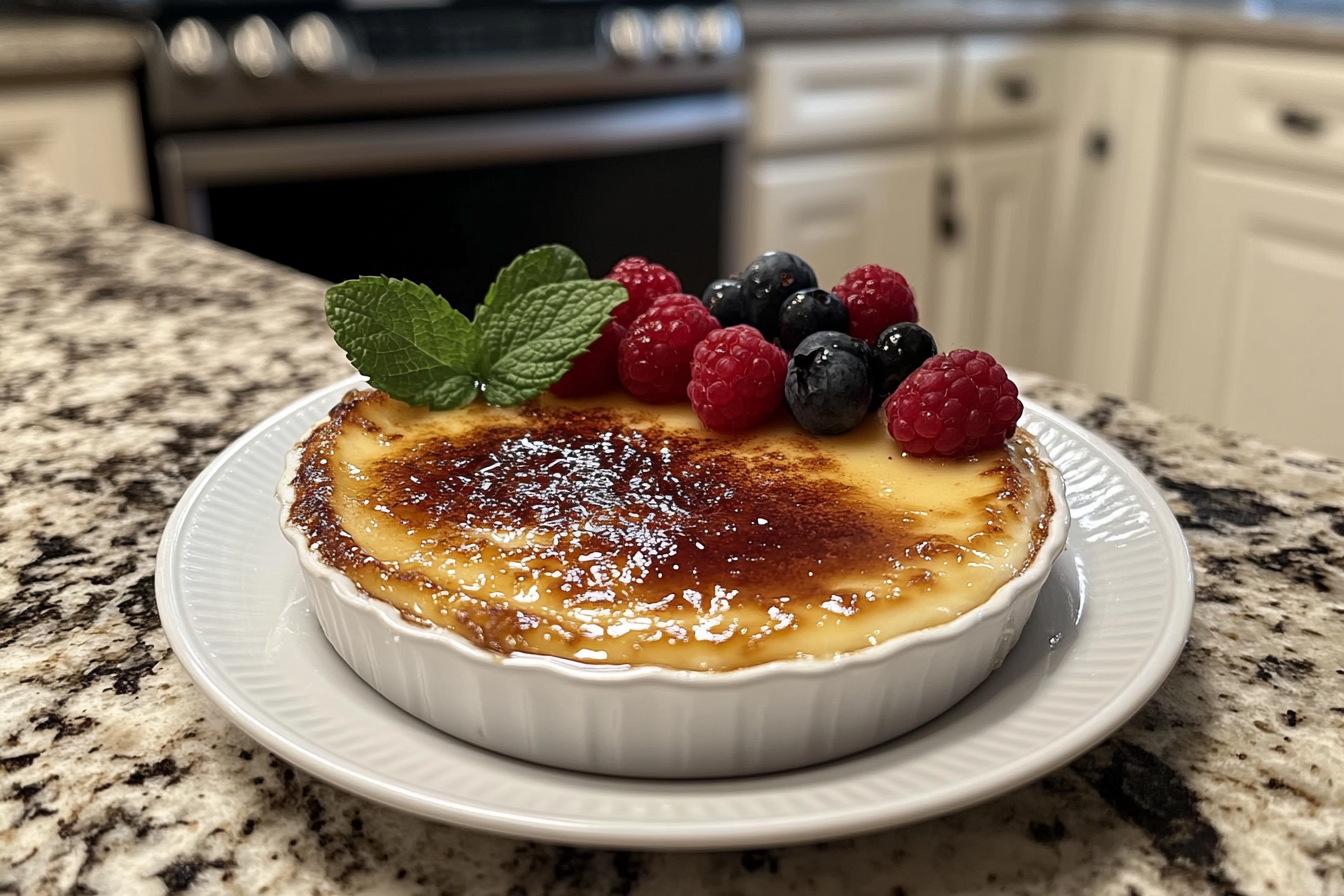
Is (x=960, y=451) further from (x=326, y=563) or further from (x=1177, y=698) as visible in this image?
(x=326, y=563)

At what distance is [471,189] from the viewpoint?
2.28m

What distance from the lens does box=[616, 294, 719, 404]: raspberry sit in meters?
0.77

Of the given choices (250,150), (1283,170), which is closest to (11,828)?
(250,150)

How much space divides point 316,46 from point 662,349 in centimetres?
164

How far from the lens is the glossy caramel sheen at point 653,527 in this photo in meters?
0.54

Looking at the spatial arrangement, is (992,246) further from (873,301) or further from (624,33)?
(873,301)

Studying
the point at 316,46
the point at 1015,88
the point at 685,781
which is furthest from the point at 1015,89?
the point at 685,781

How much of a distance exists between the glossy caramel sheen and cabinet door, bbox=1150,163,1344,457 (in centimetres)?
177

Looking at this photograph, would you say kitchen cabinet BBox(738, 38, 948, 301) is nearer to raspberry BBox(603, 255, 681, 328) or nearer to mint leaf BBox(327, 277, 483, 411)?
raspberry BBox(603, 255, 681, 328)

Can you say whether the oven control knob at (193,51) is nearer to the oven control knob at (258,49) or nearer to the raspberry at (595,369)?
the oven control knob at (258,49)

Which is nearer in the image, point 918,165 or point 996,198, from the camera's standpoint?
point 918,165

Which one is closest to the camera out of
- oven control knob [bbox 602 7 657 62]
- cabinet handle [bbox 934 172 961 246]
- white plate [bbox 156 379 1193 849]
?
white plate [bbox 156 379 1193 849]

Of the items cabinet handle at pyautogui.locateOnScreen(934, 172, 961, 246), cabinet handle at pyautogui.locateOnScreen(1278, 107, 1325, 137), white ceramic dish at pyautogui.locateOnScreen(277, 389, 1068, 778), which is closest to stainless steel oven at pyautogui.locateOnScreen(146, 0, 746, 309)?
cabinet handle at pyautogui.locateOnScreen(934, 172, 961, 246)

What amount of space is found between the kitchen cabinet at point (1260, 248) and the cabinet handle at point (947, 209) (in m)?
0.46
